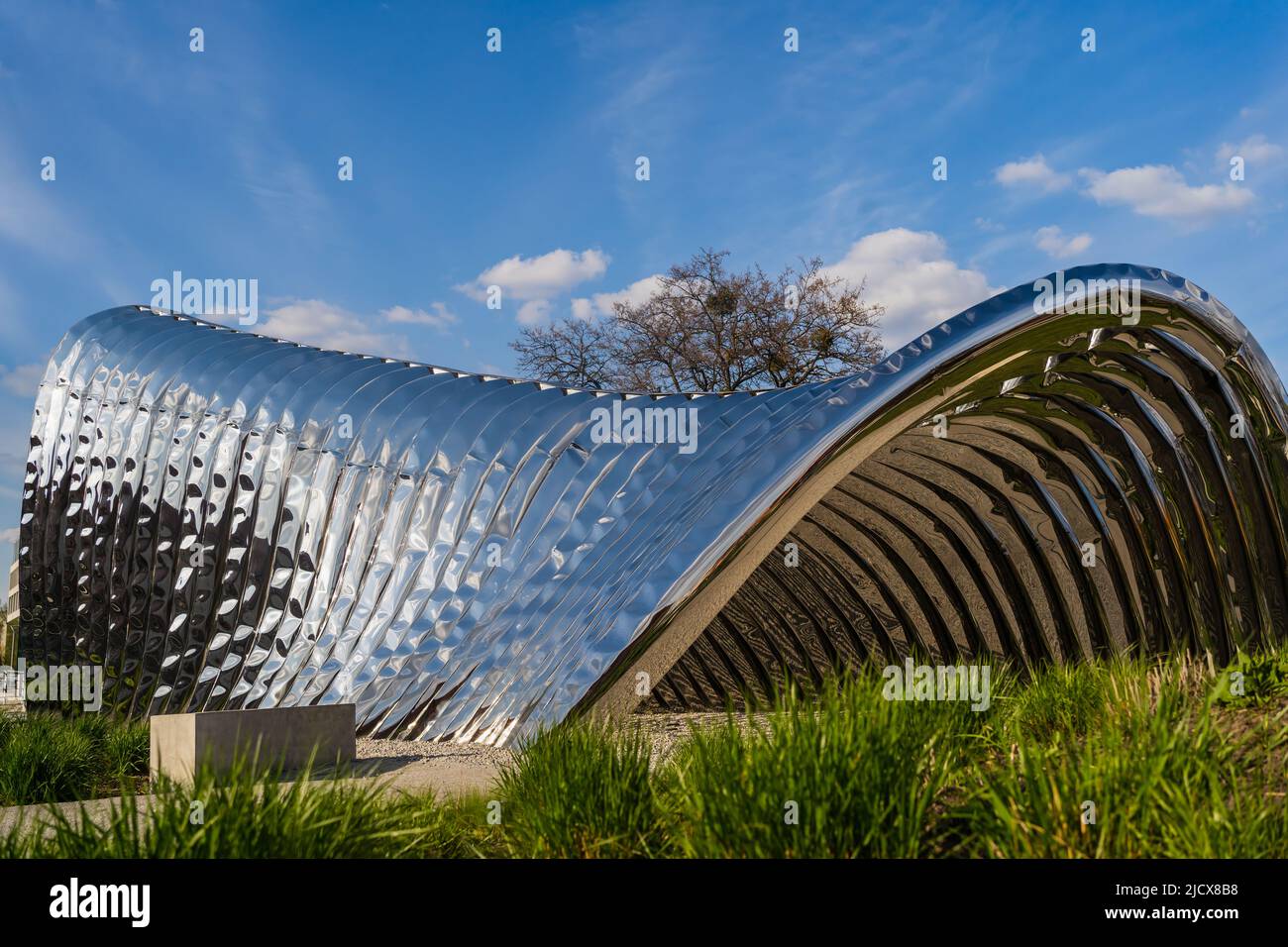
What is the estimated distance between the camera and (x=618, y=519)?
41.4 ft

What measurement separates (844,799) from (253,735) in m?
6.92

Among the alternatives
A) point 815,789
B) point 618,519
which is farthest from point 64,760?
point 815,789

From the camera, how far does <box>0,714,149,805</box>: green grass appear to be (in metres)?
9.12

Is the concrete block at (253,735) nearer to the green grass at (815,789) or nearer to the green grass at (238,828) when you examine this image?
the green grass at (238,828)

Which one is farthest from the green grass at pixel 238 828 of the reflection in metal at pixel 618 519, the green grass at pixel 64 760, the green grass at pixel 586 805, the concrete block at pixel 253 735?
the concrete block at pixel 253 735

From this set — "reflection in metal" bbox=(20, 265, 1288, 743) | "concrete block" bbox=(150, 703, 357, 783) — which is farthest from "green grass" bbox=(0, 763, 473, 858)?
"concrete block" bbox=(150, 703, 357, 783)

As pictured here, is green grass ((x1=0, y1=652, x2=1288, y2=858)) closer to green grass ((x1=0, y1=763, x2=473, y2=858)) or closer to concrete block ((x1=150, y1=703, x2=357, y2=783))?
green grass ((x1=0, y1=763, x2=473, y2=858))

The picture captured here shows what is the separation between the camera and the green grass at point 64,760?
29.9 feet

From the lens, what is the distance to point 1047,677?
6.74 m

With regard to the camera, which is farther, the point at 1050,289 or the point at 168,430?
the point at 168,430
